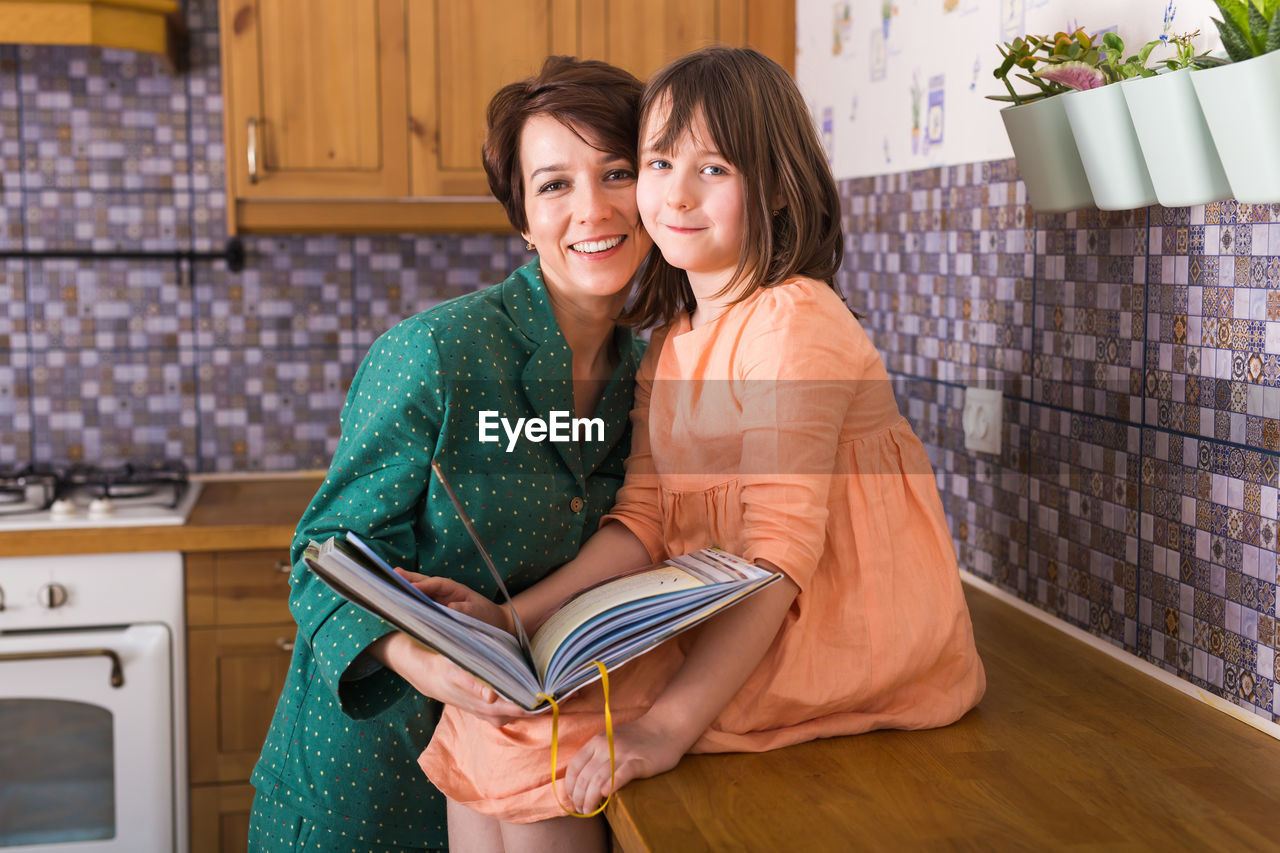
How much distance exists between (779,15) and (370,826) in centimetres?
173

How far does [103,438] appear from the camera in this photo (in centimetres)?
260

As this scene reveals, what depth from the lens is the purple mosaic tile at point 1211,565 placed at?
1.12 meters

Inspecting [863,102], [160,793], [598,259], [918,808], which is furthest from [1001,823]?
[160,793]

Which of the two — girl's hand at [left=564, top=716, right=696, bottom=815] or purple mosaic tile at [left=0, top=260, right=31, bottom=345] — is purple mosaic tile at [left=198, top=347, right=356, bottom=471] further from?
girl's hand at [left=564, top=716, right=696, bottom=815]

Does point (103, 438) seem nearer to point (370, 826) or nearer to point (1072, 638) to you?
point (370, 826)

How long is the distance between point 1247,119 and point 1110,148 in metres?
0.21

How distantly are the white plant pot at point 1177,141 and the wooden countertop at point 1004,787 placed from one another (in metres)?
0.52

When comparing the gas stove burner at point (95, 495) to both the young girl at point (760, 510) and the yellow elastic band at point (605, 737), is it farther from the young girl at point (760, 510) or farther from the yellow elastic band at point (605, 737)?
the yellow elastic band at point (605, 737)

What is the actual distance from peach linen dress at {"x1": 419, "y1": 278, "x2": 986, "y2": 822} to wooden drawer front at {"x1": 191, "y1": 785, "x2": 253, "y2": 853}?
1.27m

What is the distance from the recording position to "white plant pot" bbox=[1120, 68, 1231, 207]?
3.48ft

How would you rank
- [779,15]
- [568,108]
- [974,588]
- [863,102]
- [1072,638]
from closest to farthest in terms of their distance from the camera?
[568,108] → [1072,638] → [974,588] → [863,102] → [779,15]

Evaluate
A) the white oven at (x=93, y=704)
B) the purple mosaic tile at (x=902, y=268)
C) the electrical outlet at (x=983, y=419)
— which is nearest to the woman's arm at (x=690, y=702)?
the electrical outlet at (x=983, y=419)

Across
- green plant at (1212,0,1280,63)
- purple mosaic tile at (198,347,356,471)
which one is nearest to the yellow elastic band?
green plant at (1212,0,1280,63)

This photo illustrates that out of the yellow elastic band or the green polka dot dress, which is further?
the green polka dot dress
